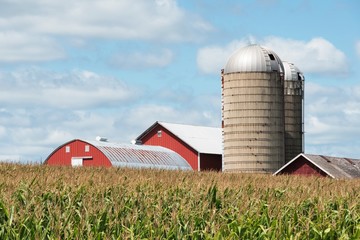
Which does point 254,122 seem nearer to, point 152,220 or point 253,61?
point 253,61

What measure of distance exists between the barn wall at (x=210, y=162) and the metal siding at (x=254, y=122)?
882 cm

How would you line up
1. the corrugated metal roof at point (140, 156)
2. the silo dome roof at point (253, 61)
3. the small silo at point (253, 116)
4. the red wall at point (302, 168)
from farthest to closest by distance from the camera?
the corrugated metal roof at point (140, 156) → the silo dome roof at point (253, 61) → the small silo at point (253, 116) → the red wall at point (302, 168)

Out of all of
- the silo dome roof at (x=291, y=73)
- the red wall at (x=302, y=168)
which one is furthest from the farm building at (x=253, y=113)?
the red wall at (x=302, y=168)

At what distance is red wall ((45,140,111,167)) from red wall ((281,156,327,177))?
13505 mm

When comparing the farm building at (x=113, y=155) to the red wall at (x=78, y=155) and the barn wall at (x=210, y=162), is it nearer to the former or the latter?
the red wall at (x=78, y=155)

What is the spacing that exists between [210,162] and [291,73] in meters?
9.67

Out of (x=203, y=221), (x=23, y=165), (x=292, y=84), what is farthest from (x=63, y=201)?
(x=292, y=84)

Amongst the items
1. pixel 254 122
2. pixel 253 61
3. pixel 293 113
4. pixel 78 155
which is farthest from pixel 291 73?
pixel 78 155

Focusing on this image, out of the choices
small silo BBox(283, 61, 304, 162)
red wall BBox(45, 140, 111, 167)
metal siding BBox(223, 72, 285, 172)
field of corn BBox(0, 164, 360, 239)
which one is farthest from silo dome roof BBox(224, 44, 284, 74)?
field of corn BBox(0, 164, 360, 239)

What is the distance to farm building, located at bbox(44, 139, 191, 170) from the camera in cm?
5159

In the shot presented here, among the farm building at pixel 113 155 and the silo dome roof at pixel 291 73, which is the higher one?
the silo dome roof at pixel 291 73

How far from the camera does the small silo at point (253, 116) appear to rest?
46906mm

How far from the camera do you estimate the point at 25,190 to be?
49.8ft

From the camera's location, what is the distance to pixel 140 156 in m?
53.2
